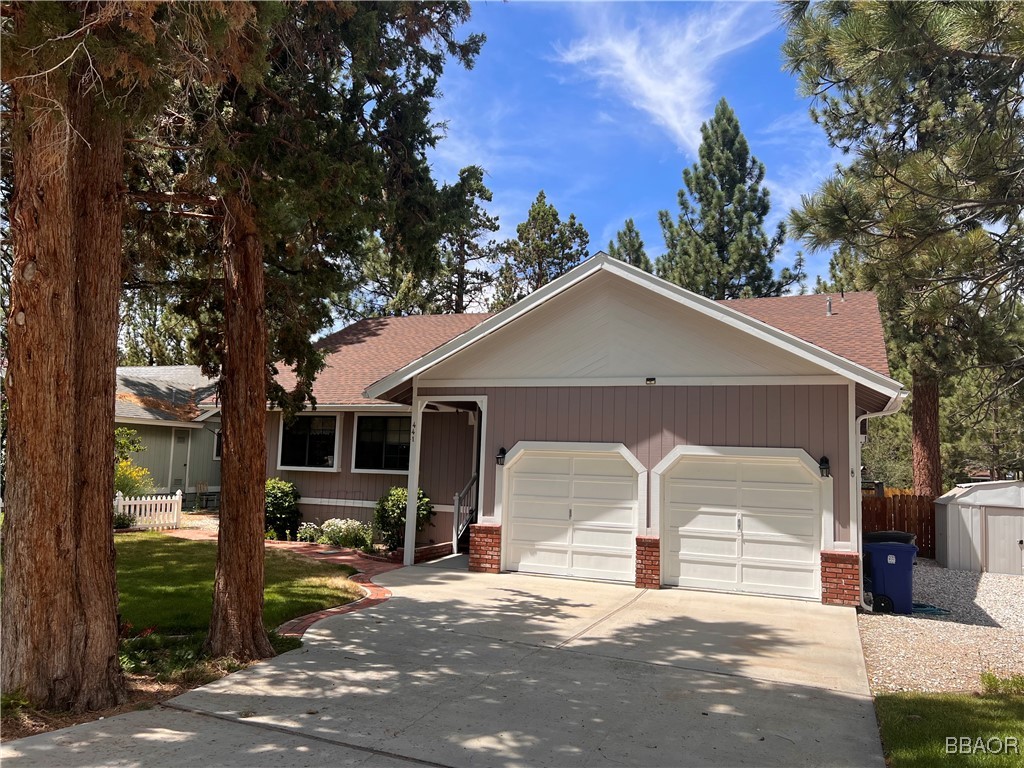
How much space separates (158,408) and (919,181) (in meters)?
20.7

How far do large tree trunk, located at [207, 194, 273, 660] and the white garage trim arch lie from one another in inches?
221

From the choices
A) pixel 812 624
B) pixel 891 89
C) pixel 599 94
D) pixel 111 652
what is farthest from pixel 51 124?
pixel 812 624

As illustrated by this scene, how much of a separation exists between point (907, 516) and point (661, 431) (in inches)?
333

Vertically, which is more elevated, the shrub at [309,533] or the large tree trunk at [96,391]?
the large tree trunk at [96,391]

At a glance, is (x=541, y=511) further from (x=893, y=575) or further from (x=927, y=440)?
(x=927, y=440)

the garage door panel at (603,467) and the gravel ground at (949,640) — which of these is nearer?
the gravel ground at (949,640)

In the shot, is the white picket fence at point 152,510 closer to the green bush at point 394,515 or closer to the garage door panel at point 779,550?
the green bush at point 394,515

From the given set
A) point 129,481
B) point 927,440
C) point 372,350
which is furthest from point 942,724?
point 129,481

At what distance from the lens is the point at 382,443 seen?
1627 centimetres

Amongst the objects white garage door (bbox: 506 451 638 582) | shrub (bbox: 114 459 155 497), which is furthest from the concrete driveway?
shrub (bbox: 114 459 155 497)

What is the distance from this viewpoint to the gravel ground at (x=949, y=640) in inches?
286

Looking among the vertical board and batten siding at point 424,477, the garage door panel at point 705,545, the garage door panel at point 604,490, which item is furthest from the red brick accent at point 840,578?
the vertical board and batten siding at point 424,477

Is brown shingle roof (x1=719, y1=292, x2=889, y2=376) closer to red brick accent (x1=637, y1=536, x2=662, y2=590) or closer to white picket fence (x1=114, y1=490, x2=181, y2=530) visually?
red brick accent (x1=637, y1=536, x2=662, y2=590)

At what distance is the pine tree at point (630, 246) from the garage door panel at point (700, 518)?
2247cm
